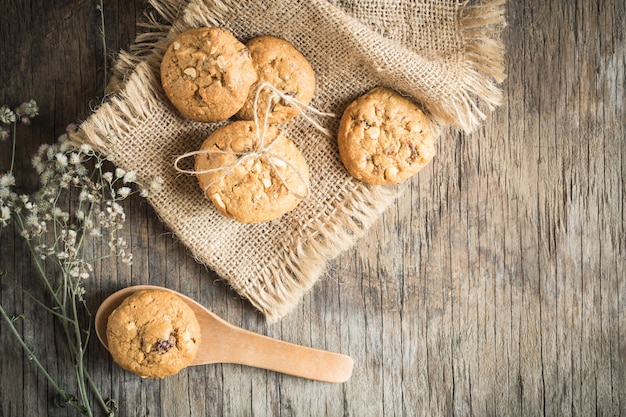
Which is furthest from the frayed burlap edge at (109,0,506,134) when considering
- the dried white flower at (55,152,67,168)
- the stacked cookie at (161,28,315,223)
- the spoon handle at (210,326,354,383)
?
the spoon handle at (210,326,354,383)

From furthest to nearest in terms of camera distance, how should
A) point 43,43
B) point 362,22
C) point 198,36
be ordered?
point 43,43 < point 362,22 < point 198,36

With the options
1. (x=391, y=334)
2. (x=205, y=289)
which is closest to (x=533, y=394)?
(x=391, y=334)

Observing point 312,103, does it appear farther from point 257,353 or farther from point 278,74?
point 257,353

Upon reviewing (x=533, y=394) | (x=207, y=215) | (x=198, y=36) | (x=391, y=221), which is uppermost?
(x=198, y=36)

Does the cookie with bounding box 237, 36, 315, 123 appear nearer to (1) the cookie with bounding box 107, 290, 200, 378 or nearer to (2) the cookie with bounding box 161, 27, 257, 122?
(2) the cookie with bounding box 161, 27, 257, 122

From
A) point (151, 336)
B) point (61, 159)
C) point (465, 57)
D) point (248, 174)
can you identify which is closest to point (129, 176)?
point (61, 159)

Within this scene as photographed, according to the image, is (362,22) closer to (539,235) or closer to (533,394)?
(539,235)
